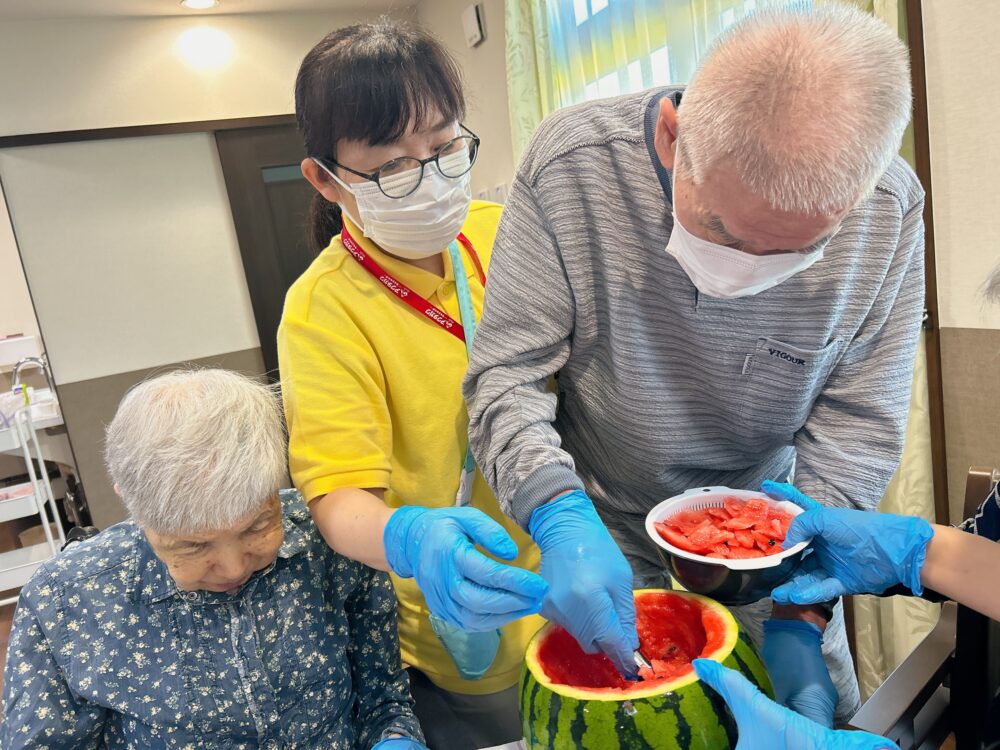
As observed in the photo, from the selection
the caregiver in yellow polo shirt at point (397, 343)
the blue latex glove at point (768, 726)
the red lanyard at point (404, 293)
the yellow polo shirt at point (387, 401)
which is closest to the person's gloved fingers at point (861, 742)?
the blue latex glove at point (768, 726)

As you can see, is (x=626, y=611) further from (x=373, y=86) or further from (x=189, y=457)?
(x=373, y=86)

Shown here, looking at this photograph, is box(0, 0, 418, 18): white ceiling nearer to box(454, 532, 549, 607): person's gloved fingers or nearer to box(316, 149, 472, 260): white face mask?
box(316, 149, 472, 260): white face mask

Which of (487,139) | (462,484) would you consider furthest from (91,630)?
(487,139)

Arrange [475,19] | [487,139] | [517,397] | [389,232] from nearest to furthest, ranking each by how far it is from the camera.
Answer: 1. [517,397]
2. [389,232]
3. [475,19]
4. [487,139]

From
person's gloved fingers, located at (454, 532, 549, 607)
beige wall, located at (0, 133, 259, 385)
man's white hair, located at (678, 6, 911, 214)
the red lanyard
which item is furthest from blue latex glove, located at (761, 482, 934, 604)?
beige wall, located at (0, 133, 259, 385)

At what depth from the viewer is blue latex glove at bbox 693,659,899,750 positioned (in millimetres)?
748

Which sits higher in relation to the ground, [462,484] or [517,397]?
[517,397]

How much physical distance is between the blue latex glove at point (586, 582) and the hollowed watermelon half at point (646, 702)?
6 centimetres

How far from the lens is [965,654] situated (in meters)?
1.07

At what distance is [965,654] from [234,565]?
1169 millimetres

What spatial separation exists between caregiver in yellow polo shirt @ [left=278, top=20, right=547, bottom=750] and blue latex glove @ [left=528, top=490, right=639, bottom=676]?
12 centimetres

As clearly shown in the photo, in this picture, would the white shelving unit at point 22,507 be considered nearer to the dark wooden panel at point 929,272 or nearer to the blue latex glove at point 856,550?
the blue latex glove at point 856,550

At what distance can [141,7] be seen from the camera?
4223 millimetres

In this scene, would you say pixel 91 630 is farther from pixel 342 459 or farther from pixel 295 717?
pixel 342 459
